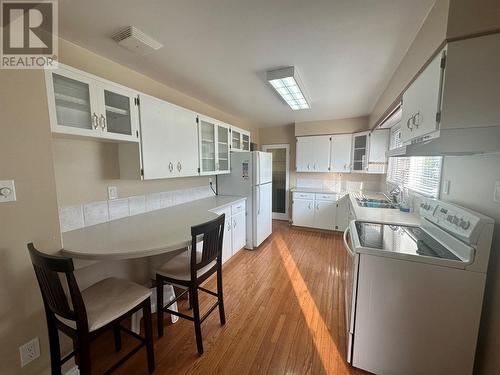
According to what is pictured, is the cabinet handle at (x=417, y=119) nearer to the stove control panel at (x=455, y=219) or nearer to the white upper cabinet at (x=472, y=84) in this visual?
the white upper cabinet at (x=472, y=84)

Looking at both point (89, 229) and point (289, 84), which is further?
point (289, 84)

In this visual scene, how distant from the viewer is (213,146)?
299cm

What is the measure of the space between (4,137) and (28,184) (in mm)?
266

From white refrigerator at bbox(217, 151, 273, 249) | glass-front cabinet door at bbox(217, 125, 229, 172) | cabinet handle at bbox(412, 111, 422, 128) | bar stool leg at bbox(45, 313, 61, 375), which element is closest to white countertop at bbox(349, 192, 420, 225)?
cabinet handle at bbox(412, 111, 422, 128)

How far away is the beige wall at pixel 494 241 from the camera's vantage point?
45.4 inches

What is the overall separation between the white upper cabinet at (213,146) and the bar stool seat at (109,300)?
5.29 ft

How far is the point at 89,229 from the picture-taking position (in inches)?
69.1

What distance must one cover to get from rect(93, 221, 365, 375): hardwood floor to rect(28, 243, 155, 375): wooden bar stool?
34 cm

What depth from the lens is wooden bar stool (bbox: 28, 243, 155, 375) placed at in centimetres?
105

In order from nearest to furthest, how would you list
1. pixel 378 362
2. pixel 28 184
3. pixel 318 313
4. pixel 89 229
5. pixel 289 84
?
1. pixel 28 184
2. pixel 378 362
3. pixel 89 229
4. pixel 318 313
5. pixel 289 84

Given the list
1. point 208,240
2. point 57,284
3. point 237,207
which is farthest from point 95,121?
point 237,207

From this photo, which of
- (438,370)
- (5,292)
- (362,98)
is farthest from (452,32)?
(5,292)

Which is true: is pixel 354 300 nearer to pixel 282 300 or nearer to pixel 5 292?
pixel 282 300

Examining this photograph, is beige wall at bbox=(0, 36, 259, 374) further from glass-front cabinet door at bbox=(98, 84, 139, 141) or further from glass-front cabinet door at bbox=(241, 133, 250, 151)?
glass-front cabinet door at bbox=(241, 133, 250, 151)
